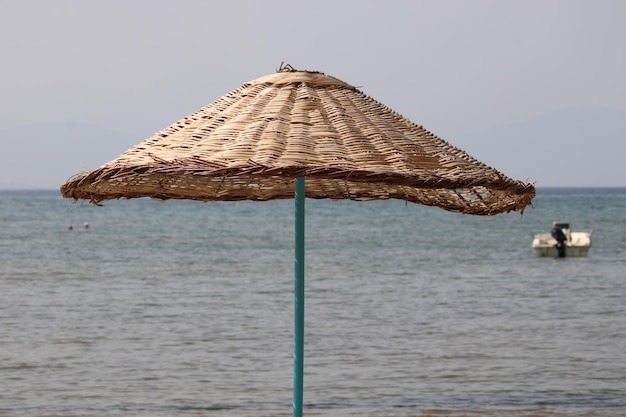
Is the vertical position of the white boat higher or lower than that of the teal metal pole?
lower

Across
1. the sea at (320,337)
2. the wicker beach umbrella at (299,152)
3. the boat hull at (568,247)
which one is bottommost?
the sea at (320,337)

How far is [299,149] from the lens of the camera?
322 cm

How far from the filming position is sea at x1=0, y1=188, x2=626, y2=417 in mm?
8547

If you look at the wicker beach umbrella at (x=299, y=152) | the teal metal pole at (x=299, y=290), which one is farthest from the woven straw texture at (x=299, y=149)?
the teal metal pole at (x=299, y=290)

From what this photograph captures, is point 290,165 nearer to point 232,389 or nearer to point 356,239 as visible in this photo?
point 232,389

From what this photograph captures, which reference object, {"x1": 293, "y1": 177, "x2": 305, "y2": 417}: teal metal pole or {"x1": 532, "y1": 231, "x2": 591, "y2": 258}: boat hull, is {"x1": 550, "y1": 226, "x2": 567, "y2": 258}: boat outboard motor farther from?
{"x1": 293, "y1": 177, "x2": 305, "y2": 417}: teal metal pole

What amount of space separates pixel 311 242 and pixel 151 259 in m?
8.56

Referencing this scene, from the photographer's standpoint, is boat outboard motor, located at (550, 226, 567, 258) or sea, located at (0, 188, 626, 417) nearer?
sea, located at (0, 188, 626, 417)

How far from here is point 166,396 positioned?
8664mm

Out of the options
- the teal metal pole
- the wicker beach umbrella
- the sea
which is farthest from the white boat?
the teal metal pole

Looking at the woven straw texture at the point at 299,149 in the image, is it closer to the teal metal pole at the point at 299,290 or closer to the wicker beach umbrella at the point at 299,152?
the wicker beach umbrella at the point at 299,152

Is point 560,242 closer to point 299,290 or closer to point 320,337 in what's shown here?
point 320,337

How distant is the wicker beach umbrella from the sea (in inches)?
22.0

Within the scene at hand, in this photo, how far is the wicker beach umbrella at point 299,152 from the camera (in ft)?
10.2
